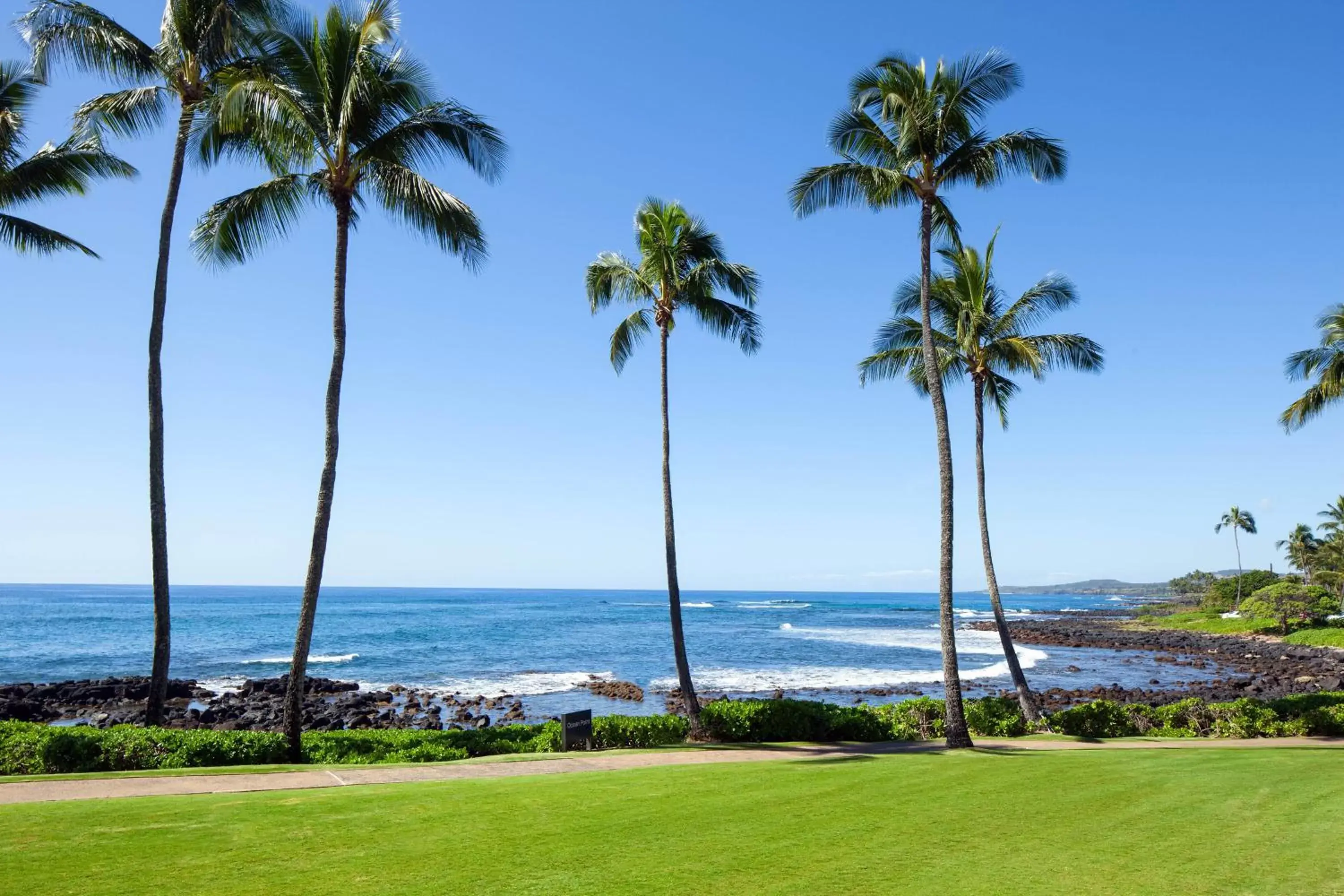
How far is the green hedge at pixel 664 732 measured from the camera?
10828mm

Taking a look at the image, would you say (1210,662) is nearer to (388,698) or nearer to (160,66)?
(388,698)

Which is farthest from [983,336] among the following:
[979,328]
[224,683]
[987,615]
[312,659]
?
[987,615]

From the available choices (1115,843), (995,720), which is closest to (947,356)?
(995,720)

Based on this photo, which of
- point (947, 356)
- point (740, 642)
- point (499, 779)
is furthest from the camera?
point (740, 642)

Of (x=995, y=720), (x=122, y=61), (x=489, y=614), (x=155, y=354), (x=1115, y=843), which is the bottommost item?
(x=489, y=614)

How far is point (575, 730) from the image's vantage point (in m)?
14.0

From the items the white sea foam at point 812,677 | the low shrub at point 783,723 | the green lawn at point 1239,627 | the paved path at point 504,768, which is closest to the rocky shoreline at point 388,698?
the white sea foam at point 812,677

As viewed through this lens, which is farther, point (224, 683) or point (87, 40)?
point (224, 683)

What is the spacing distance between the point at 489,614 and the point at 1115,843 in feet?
356

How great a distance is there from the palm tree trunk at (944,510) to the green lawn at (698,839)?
4.44m

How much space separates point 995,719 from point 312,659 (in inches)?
1970

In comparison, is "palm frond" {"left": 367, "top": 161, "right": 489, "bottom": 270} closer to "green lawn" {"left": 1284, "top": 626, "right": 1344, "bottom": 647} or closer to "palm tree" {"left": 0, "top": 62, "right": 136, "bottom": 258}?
"palm tree" {"left": 0, "top": 62, "right": 136, "bottom": 258}

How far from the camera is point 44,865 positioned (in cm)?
571

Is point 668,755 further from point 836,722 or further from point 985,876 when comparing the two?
point 985,876
